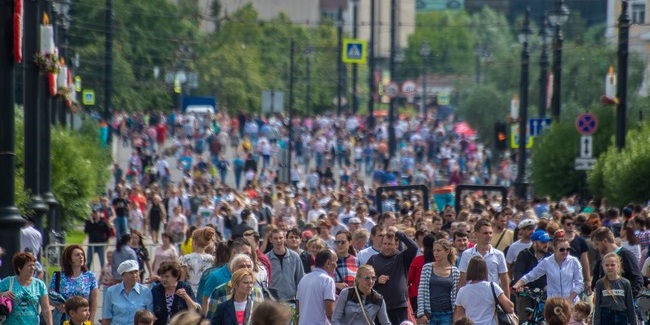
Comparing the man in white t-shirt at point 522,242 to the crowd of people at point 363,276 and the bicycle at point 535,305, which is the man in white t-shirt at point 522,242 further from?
the bicycle at point 535,305

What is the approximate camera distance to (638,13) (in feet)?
222

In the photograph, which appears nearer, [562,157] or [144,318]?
[144,318]

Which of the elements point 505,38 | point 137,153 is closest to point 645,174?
point 137,153

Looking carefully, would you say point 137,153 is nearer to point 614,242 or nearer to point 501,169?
point 501,169

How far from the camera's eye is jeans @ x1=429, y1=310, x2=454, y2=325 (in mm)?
15477

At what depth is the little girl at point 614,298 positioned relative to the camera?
1535 cm

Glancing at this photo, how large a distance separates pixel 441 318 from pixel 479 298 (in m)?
1.29

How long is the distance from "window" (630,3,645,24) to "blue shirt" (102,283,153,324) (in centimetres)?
4596

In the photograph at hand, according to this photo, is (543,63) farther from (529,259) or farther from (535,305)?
(535,305)

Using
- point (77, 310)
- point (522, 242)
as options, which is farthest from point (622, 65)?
point (77, 310)

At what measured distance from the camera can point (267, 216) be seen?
33.1 metres

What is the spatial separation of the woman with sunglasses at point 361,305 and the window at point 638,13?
150ft

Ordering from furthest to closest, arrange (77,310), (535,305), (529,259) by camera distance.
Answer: (529,259)
(535,305)
(77,310)

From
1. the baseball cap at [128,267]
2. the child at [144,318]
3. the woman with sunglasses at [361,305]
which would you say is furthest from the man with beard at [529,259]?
the child at [144,318]
